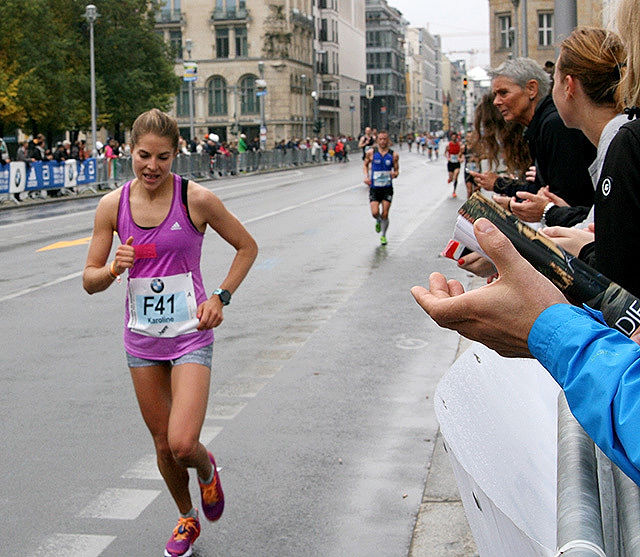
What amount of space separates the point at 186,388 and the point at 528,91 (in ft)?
9.59

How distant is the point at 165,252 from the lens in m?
4.64

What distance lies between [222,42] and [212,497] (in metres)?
96.5

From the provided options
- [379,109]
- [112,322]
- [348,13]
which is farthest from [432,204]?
[379,109]

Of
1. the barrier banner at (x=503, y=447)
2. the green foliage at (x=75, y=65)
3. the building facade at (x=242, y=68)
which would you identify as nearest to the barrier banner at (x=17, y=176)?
the green foliage at (x=75, y=65)

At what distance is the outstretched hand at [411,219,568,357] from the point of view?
5.08ft

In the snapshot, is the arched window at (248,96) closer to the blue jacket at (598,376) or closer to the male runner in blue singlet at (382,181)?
the male runner in blue singlet at (382,181)

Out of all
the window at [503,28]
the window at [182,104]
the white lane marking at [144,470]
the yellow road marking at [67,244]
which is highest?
the window at [503,28]

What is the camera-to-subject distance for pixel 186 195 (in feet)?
15.4

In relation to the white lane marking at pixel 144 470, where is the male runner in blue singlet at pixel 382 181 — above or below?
above

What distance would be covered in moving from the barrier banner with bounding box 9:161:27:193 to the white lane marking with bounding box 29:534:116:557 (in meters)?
25.8

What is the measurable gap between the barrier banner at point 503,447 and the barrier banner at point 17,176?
2855cm

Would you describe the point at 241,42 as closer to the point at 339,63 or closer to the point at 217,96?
the point at 217,96

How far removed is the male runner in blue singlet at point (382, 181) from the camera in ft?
59.6

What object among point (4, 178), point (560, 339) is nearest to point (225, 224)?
point (560, 339)
